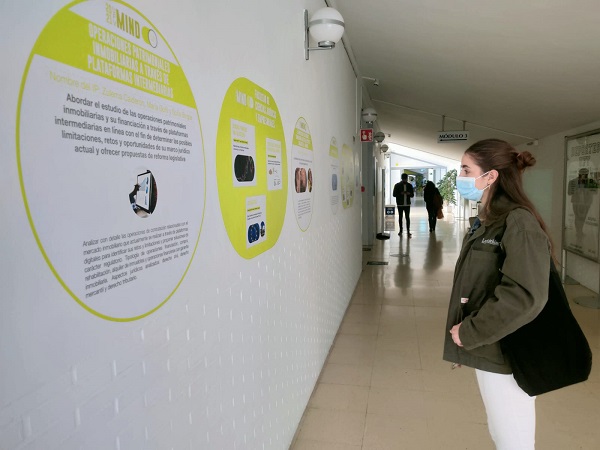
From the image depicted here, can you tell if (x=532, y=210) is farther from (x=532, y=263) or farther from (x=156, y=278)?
(x=156, y=278)

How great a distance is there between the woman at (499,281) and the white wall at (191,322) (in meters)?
0.89

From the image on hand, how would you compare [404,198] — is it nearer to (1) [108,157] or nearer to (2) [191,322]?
(2) [191,322]

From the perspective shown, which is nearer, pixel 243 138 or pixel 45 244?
pixel 45 244

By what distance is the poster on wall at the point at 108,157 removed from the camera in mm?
774

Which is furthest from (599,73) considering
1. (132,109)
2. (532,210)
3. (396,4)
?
(132,109)

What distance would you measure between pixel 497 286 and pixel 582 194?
5067mm

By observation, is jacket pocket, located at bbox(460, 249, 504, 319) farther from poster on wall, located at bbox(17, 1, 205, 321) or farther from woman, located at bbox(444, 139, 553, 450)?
poster on wall, located at bbox(17, 1, 205, 321)

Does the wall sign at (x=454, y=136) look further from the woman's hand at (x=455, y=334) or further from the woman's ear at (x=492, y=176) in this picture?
the woman's hand at (x=455, y=334)

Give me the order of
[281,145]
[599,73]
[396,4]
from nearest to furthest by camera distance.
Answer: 1. [281,145]
2. [396,4]
3. [599,73]

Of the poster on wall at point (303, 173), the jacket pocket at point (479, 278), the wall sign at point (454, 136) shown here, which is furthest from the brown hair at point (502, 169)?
the wall sign at point (454, 136)

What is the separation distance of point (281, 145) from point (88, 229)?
151cm

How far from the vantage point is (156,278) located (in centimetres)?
114

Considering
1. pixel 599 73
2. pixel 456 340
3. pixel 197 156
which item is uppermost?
pixel 599 73

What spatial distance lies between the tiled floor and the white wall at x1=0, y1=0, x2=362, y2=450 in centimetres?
28
